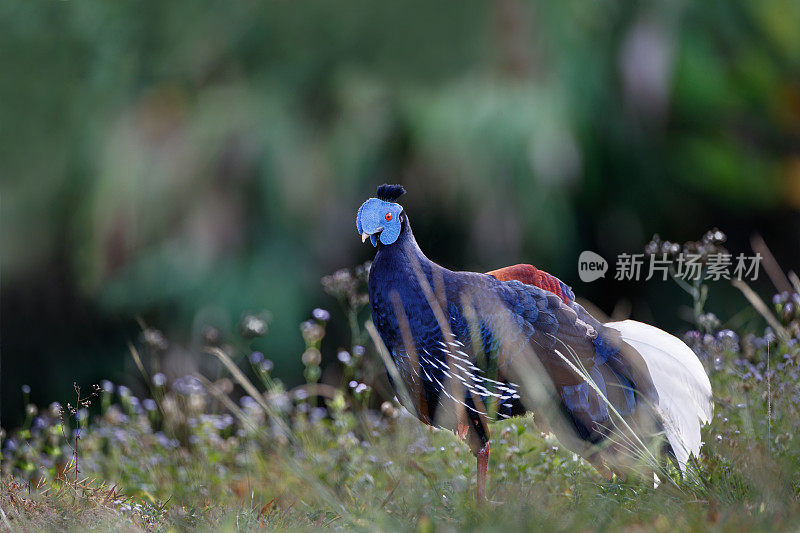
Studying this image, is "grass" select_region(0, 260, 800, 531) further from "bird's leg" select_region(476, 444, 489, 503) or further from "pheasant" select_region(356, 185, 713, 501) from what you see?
"pheasant" select_region(356, 185, 713, 501)

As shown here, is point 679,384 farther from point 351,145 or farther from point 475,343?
point 351,145

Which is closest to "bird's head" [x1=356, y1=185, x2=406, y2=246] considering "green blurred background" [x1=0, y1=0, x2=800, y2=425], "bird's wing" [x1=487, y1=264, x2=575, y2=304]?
"bird's wing" [x1=487, y1=264, x2=575, y2=304]

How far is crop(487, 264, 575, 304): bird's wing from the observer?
2840mm

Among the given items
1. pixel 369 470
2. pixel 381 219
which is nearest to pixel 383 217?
pixel 381 219

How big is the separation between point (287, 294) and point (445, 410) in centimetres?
236

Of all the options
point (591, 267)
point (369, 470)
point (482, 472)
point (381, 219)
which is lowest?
point (369, 470)

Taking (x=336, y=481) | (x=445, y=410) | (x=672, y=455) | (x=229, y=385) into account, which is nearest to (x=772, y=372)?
(x=672, y=455)

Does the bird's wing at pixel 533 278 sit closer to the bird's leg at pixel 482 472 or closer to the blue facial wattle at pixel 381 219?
the blue facial wattle at pixel 381 219

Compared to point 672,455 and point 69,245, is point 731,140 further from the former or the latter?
point 69,245

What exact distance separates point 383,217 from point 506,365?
62cm

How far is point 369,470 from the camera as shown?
314 cm

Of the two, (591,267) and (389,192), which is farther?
(591,267)

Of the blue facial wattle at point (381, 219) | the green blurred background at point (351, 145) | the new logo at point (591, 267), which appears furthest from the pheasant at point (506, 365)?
the green blurred background at point (351, 145)

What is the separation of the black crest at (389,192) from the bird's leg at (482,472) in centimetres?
88
